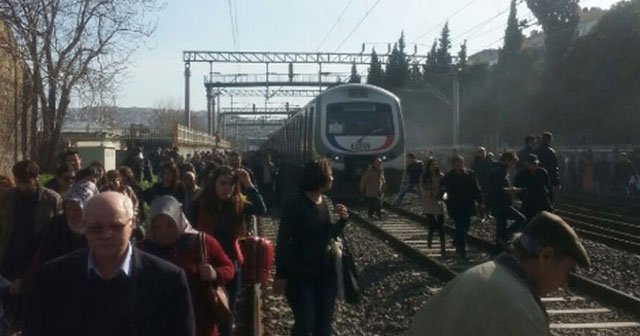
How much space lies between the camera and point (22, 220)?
25.9ft

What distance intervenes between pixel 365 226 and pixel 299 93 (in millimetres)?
64235

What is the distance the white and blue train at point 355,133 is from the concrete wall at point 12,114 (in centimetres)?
901

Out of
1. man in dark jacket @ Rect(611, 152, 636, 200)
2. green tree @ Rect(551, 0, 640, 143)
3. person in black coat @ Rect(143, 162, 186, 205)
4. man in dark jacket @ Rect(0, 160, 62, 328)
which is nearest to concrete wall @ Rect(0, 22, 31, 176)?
person in black coat @ Rect(143, 162, 186, 205)

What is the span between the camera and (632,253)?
17.0 meters

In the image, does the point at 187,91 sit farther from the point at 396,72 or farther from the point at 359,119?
the point at 359,119

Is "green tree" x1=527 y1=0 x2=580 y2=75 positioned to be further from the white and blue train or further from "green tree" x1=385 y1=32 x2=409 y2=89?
the white and blue train

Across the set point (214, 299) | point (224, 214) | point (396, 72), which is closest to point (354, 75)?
point (396, 72)

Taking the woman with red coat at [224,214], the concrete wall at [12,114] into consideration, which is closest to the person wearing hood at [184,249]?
the woman with red coat at [224,214]

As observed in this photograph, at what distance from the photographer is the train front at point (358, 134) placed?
2855cm

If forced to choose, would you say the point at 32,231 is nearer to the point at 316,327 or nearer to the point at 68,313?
the point at 316,327

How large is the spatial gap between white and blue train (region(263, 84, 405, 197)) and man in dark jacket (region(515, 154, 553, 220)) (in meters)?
14.2

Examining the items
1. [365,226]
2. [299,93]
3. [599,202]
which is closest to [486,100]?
[299,93]

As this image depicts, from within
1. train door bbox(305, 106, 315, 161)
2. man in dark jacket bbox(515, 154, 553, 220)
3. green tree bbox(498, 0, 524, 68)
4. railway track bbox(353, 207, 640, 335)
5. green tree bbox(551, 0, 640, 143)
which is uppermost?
green tree bbox(498, 0, 524, 68)

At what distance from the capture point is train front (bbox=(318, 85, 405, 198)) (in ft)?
93.7
